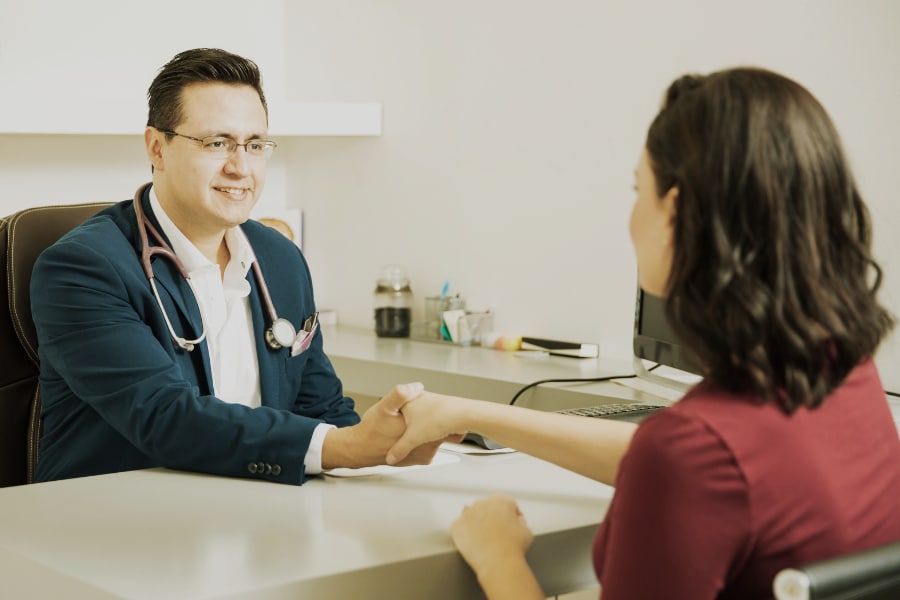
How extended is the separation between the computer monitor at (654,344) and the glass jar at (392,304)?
39.6 inches

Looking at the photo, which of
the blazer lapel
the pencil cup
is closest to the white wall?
the pencil cup

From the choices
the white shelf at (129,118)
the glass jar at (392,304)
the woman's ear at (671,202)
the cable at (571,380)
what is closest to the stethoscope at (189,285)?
the cable at (571,380)

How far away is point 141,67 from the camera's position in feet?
11.2

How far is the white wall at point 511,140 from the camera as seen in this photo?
2.41 metres

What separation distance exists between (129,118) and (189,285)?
1390 mm

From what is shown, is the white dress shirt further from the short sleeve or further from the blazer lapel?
the short sleeve

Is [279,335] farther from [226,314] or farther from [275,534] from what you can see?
[275,534]

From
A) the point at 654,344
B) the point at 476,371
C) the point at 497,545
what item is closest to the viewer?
the point at 497,545

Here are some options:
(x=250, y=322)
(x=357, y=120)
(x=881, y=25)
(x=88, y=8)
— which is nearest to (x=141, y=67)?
(x=88, y=8)

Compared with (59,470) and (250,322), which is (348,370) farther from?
(59,470)

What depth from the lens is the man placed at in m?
1.59

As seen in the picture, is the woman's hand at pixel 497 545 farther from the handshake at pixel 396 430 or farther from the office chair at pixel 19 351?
the office chair at pixel 19 351

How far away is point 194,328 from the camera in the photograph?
186 cm

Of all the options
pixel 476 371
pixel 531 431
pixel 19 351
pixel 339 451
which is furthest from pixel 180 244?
pixel 476 371
